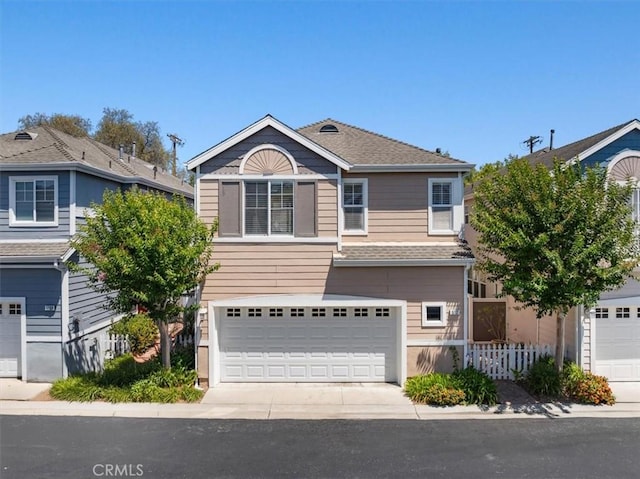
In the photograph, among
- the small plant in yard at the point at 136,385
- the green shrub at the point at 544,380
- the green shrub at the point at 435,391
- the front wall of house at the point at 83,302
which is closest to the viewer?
the green shrub at the point at 435,391

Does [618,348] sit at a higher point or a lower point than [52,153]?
lower

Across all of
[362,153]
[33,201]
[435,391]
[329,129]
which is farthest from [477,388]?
[33,201]

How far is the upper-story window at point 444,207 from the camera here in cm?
1258

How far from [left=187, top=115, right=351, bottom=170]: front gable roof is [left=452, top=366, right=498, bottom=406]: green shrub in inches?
245

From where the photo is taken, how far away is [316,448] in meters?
8.60

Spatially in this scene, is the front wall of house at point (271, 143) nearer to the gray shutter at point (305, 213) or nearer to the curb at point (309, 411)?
the gray shutter at point (305, 213)

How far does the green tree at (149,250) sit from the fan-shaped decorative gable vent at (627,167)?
11241 millimetres

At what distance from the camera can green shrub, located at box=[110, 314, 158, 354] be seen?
14311mm

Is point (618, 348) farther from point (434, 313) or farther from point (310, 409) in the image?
point (310, 409)

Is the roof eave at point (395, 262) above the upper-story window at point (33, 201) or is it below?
Answer: below

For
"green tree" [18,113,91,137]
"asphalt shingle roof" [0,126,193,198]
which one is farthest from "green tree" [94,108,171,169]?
"asphalt shingle roof" [0,126,193,198]

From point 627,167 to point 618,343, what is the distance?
16.2 feet

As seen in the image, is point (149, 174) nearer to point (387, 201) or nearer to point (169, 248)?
point (169, 248)

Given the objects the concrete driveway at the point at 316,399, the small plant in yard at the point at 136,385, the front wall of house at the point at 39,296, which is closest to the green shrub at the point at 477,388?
the concrete driveway at the point at 316,399
